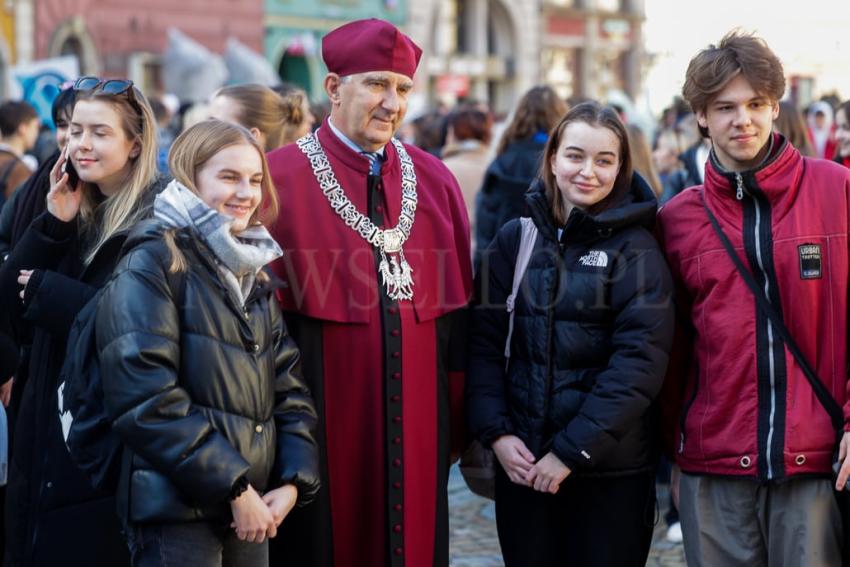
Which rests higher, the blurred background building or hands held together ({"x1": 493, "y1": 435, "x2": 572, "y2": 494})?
the blurred background building

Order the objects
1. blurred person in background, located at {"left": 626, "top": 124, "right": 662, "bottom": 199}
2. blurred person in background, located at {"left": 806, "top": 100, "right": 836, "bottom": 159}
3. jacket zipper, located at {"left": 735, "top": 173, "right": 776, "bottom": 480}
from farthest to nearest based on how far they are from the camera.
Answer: blurred person in background, located at {"left": 806, "top": 100, "right": 836, "bottom": 159}
blurred person in background, located at {"left": 626, "top": 124, "right": 662, "bottom": 199}
jacket zipper, located at {"left": 735, "top": 173, "right": 776, "bottom": 480}

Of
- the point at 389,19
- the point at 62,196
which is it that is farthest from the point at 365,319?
the point at 389,19

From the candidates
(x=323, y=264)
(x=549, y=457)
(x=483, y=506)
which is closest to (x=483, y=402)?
(x=549, y=457)

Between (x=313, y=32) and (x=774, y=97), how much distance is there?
28969mm

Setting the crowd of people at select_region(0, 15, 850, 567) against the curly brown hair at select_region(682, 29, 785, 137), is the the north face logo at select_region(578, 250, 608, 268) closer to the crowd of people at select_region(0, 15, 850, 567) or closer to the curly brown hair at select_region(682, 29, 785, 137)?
the crowd of people at select_region(0, 15, 850, 567)

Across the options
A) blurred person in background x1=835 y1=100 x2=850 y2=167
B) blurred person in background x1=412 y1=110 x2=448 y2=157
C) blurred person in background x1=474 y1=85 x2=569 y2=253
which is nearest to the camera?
blurred person in background x1=835 y1=100 x2=850 y2=167

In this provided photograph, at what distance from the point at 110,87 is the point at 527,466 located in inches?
69.2

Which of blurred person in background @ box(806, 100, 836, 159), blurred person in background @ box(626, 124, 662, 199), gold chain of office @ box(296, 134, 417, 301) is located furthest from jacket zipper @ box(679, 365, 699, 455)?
blurred person in background @ box(806, 100, 836, 159)

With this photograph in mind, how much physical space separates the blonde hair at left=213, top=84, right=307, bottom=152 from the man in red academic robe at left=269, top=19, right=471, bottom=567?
1243mm

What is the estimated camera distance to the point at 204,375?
3.30 meters

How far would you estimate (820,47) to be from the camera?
42.6 metres

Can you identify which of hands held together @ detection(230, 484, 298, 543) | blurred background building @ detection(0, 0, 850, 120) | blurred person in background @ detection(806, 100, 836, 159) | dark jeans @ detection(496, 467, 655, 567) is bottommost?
dark jeans @ detection(496, 467, 655, 567)

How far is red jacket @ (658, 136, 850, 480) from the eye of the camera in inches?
138

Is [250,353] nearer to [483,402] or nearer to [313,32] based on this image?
[483,402]
